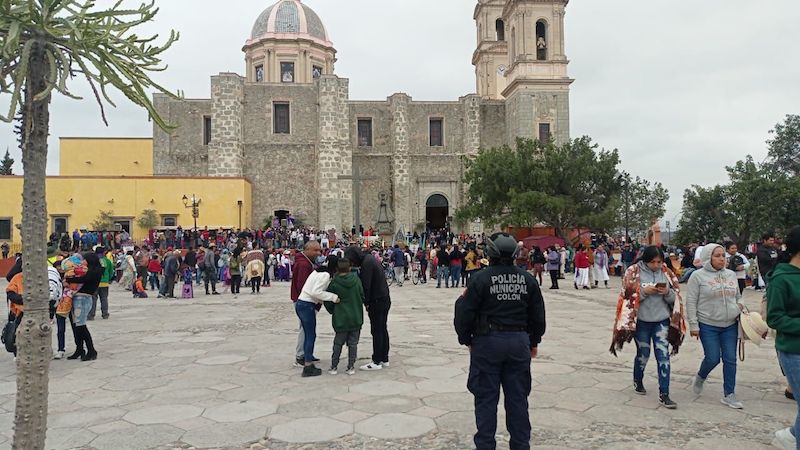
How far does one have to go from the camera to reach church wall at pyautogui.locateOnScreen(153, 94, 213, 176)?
33.6 meters

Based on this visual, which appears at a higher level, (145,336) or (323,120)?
(323,120)

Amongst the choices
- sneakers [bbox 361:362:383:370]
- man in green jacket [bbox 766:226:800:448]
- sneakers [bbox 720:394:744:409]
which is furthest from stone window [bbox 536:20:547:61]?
man in green jacket [bbox 766:226:800:448]

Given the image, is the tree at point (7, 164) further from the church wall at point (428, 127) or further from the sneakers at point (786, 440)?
the sneakers at point (786, 440)

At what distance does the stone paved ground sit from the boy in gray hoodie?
0.93ft

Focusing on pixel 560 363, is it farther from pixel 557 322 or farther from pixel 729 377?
pixel 557 322

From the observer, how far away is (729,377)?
15.5 feet

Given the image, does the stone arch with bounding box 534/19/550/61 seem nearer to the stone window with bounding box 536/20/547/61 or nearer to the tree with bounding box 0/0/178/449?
the stone window with bounding box 536/20/547/61

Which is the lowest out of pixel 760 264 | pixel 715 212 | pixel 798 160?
pixel 760 264

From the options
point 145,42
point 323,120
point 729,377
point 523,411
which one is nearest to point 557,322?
point 729,377

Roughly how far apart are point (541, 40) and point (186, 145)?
71.0 feet

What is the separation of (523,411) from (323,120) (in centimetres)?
3209

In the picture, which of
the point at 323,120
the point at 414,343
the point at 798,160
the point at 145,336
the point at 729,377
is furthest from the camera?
the point at 798,160

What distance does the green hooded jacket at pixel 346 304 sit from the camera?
6.05 m

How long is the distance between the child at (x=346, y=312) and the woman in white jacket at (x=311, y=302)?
0.10 m
